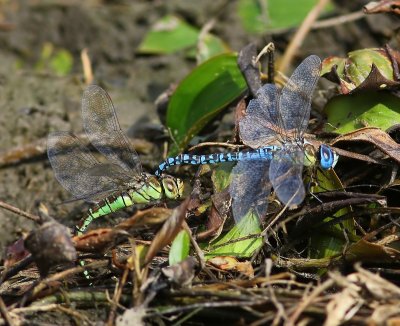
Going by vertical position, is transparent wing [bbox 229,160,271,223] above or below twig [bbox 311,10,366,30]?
below

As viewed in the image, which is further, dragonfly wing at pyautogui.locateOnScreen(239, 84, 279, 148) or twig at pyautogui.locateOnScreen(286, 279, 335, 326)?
dragonfly wing at pyautogui.locateOnScreen(239, 84, 279, 148)

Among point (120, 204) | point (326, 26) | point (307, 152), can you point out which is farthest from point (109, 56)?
point (307, 152)

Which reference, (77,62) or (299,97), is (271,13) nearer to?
(77,62)

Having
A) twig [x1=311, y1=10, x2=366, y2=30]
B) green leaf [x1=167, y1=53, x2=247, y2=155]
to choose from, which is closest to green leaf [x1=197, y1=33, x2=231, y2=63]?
twig [x1=311, y1=10, x2=366, y2=30]

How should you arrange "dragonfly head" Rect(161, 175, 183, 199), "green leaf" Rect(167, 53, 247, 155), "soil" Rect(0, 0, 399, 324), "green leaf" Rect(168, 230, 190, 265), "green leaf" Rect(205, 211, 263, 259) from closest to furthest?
"green leaf" Rect(168, 230, 190, 265), "green leaf" Rect(205, 211, 263, 259), "dragonfly head" Rect(161, 175, 183, 199), "green leaf" Rect(167, 53, 247, 155), "soil" Rect(0, 0, 399, 324)

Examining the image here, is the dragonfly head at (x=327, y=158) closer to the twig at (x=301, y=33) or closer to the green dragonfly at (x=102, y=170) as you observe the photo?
the green dragonfly at (x=102, y=170)

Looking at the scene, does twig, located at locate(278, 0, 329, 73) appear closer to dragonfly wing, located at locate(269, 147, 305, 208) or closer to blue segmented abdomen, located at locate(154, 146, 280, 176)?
blue segmented abdomen, located at locate(154, 146, 280, 176)

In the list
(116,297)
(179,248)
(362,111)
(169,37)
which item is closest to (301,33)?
(169,37)
